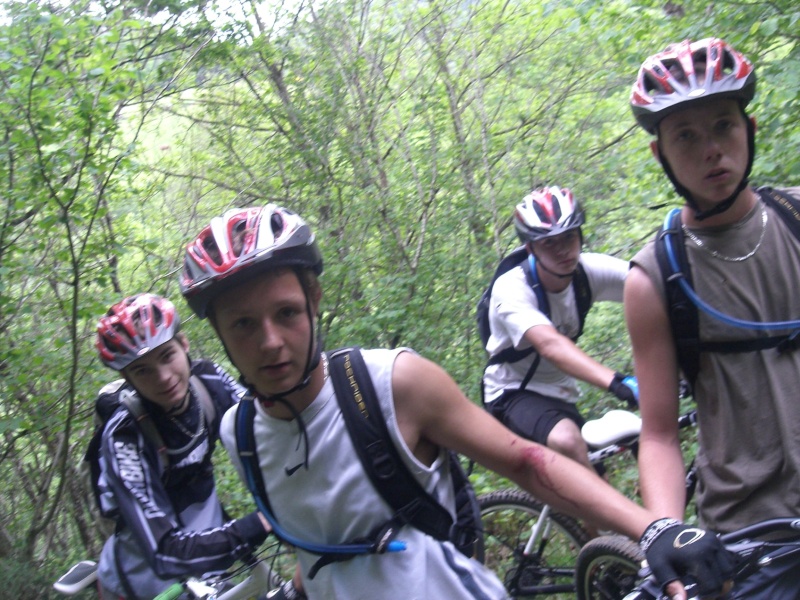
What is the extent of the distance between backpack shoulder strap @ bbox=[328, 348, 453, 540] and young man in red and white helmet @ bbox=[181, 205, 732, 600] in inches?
1.1

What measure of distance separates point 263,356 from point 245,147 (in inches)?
381

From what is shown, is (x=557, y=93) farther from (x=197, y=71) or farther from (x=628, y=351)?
(x=197, y=71)

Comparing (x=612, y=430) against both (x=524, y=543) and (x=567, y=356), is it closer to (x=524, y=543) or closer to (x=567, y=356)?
(x=567, y=356)

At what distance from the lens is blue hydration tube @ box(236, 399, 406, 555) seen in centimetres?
231

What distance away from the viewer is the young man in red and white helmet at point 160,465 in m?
3.84

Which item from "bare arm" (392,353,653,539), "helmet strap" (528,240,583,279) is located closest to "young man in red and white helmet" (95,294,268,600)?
"bare arm" (392,353,653,539)

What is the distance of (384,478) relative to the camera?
232 centimetres

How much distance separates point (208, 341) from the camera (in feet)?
32.4

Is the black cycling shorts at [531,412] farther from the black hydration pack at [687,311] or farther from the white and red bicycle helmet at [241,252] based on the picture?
the white and red bicycle helmet at [241,252]

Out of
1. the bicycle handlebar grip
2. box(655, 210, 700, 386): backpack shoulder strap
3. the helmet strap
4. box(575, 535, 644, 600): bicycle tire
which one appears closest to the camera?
box(655, 210, 700, 386): backpack shoulder strap

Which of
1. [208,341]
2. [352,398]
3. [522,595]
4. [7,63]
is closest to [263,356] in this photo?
[352,398]

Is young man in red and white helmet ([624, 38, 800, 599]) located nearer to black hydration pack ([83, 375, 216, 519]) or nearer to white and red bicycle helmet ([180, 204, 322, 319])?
white and red bicycle helmet ([180, 204, 322, 319])

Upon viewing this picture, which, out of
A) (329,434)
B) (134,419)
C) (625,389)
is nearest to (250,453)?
(329,434)

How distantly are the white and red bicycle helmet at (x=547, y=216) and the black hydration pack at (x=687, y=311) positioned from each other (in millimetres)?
2372
